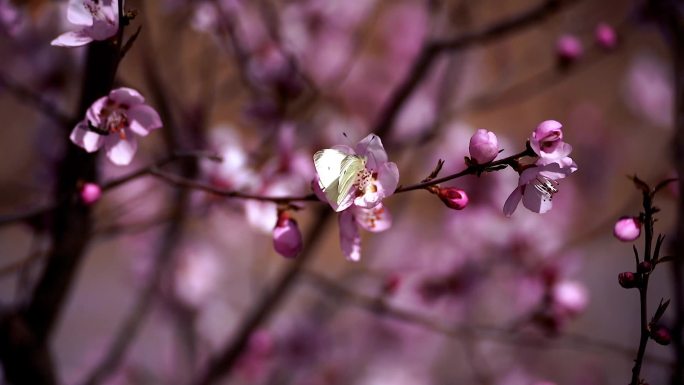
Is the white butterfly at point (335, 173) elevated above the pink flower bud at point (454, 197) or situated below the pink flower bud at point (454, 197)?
below

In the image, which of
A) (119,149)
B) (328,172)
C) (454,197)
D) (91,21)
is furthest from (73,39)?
(454,197)

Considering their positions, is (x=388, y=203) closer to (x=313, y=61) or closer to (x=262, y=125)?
(x=313, y=61)

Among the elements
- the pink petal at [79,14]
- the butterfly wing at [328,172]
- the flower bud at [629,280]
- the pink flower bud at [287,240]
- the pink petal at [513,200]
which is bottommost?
the pink petal at [79,14]

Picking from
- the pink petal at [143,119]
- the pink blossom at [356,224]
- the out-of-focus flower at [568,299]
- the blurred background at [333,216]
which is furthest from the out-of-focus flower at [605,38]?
the pink petal at [143,119]

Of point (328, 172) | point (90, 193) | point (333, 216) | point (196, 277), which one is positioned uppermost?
point (333, 216)

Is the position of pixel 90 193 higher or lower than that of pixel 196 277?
lower

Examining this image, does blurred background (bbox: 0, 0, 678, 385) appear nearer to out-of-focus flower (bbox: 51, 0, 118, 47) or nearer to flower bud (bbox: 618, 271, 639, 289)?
out-of-focus flower (bbox: 51, 0, 118, 47)

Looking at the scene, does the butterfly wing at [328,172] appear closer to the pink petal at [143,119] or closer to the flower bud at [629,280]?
the pink petal at [143,119]

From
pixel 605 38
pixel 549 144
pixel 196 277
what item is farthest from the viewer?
pixel 196 277

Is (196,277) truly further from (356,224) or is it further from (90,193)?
(356,224)
